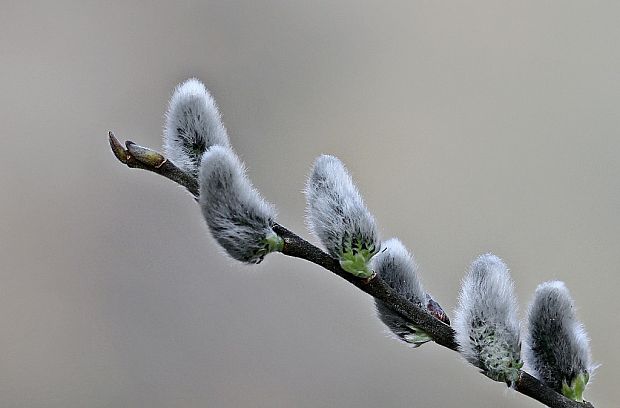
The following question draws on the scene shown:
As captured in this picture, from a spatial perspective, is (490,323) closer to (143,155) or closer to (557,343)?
(557,343)

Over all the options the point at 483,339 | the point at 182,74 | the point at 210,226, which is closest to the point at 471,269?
the point at 483,339

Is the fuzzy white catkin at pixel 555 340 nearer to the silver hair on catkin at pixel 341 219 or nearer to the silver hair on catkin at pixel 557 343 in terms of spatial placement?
the silver hair on catkin at pixel 557 343

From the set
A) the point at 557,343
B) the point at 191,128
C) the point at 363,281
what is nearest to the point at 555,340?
the point at 557,343

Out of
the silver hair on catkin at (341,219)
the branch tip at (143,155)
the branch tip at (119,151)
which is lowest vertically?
the branch tip at (119,151)

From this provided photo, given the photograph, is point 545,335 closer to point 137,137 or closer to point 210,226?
point 210,226

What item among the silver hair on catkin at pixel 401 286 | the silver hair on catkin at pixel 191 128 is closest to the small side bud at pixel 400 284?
the silver hair on catkin at pixel 401 286
